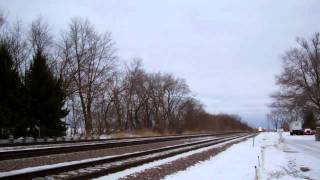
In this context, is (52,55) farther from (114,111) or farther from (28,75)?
(114,111)

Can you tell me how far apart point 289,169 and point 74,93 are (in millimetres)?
46799

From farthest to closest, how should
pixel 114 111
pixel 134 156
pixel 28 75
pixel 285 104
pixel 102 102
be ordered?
pixel 114 111 → pixel 102 102 → pixel 285 104 → pixel 28 75 → pixel 134 156

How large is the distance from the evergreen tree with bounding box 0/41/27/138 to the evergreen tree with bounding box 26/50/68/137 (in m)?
1.70

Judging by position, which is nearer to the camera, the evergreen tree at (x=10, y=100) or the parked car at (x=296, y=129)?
the evergreen tree at (x=10, y=100)

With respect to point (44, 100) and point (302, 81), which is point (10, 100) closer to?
point (44, 100)

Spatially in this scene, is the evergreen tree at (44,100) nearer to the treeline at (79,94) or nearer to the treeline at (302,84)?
the treeline at (79,94)

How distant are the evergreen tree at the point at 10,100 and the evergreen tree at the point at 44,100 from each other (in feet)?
5.59

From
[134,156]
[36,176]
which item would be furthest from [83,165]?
[134,156]

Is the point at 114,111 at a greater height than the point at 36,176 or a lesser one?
greater

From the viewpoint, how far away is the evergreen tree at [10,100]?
126 feet

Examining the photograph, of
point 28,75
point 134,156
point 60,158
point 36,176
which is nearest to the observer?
point 36,176

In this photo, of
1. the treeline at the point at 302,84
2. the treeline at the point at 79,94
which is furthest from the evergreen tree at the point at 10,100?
the treeline at the point at 302,84

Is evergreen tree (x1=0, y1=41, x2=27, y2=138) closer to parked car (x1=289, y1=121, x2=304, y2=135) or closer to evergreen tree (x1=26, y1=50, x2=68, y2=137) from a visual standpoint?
evergreen tree (x1=26, y1=50, x2=68, y2=137)

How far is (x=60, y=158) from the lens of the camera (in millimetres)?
19828
